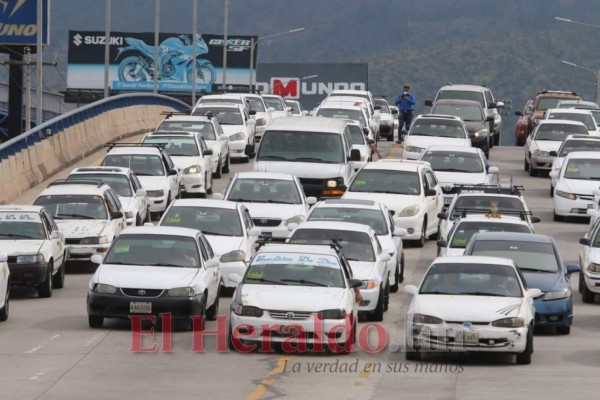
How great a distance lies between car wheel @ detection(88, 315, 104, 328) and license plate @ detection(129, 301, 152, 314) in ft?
1.97

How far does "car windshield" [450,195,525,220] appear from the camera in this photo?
118 ft

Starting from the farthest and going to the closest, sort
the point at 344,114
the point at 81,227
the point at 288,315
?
A: 1. the point at 344,114
2. the point at 81,227
3. the point at 288,315

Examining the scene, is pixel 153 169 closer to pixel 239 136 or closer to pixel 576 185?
pixel 576 185

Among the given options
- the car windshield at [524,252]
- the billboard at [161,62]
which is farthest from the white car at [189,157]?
the billboard at [161,62]

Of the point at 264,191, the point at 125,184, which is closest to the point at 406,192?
the point at 264,191

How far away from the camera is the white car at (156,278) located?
25.2 metres

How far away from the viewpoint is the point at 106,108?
6444cm

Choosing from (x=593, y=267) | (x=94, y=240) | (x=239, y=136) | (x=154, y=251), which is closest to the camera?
(x=154, y=251)

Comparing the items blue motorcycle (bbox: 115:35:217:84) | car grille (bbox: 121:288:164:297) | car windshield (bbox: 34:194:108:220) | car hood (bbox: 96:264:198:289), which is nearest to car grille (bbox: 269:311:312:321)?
car hood (bbox: 96:264:198:289)

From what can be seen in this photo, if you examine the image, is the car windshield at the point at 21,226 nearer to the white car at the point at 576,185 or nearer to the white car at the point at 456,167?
the white car at the point at 456,167

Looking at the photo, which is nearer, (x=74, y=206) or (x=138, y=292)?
(x=138, y=292)

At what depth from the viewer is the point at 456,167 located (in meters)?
44.6

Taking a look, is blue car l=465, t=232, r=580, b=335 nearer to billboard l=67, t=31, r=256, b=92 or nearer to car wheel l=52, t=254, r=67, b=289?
car wheel l=52, t=254, r=67, b=289

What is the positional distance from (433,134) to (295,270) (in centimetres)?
2857
